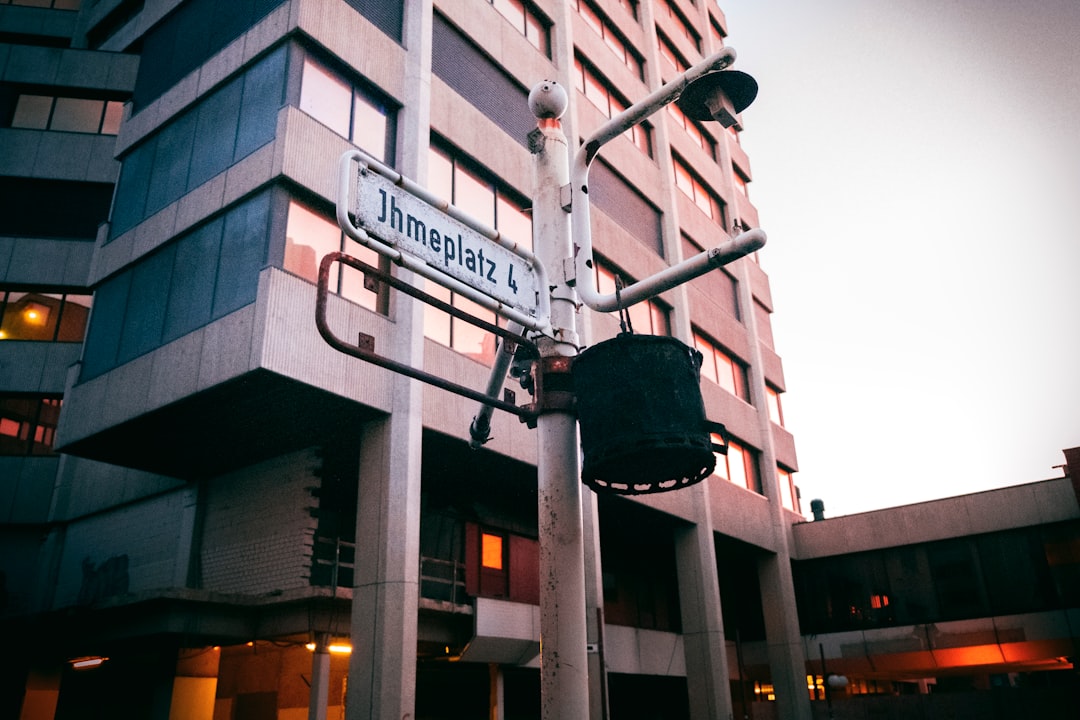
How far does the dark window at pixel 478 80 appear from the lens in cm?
1830

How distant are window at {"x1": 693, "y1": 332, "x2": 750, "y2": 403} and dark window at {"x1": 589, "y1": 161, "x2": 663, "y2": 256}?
361cm

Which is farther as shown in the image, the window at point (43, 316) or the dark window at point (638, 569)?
the dark window at point (638, 569)

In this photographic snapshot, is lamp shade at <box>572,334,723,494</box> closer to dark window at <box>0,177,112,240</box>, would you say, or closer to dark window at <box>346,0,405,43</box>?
dark window at <box>346,0,405,43</box>

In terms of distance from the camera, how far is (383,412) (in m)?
14.3

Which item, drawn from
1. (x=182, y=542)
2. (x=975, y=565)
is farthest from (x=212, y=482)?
(x=975, y=565)

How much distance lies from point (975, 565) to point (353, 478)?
2002 cm

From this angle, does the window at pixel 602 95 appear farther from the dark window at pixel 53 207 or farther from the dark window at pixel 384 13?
the dark window at pixel 53 207

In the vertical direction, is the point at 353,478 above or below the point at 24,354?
below

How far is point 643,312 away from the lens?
23.7 m

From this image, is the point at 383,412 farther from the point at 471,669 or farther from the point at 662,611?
the point at 662,611

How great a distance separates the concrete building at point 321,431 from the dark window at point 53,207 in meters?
0.08

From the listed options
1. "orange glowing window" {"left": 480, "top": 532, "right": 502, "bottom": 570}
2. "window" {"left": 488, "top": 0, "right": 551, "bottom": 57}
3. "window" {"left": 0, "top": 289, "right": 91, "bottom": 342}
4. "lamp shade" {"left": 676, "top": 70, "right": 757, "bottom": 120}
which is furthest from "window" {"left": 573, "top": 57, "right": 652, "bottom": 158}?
→ "lamp shade" {"left": 676, "top": 70, "right": 757, "bottom": 120}

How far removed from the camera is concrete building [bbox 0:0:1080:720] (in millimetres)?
14141

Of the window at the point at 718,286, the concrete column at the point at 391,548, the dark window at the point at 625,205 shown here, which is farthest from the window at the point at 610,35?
the concrete column at the point at 391,548
